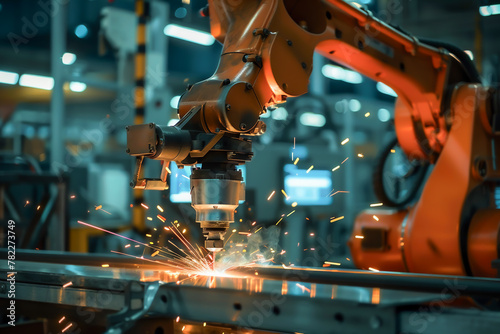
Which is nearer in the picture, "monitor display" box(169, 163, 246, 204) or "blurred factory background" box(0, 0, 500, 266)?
"blurred factory background" box(0, 0, 500, 266)

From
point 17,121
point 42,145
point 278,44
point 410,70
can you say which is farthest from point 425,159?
point 42,145

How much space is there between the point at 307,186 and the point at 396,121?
439 centimetres

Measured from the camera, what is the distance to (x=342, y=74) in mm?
12461

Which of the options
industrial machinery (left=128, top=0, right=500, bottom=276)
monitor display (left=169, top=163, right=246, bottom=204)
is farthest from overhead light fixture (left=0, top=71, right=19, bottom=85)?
industrial machinery (left=128, top=0, right=500, bottom=276)

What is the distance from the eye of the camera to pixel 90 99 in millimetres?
8984

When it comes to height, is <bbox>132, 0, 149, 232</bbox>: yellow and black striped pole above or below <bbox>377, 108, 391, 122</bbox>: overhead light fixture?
below

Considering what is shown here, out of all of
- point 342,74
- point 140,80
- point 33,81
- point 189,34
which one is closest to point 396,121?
point 140,80

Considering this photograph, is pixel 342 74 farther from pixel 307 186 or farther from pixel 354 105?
pixel 307 186

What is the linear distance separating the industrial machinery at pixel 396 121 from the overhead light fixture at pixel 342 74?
912 cm

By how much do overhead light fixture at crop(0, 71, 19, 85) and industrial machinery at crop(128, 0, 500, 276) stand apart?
5.66 metres

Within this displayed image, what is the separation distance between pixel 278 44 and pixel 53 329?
1.38m

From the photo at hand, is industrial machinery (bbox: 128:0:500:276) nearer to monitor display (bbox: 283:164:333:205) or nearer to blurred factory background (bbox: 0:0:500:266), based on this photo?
blurred factory background (bbox: 0:0:500:266)

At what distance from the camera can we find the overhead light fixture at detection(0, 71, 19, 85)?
7066mm

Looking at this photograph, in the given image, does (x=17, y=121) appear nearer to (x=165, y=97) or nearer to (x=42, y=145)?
(x=42, y=145)
